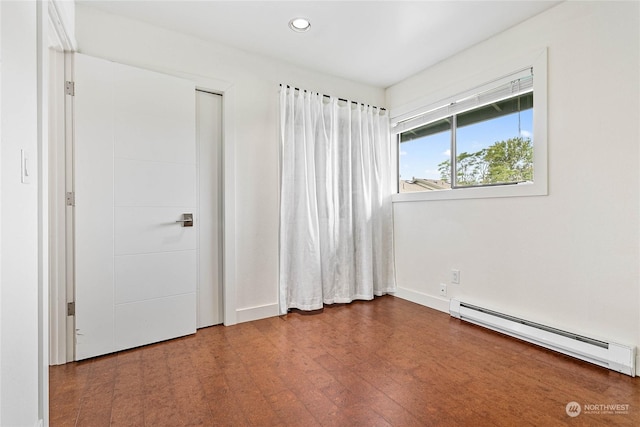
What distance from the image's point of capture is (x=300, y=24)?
243cm

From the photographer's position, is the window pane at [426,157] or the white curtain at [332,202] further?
the window pane at [426,157]

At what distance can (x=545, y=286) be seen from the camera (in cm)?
229

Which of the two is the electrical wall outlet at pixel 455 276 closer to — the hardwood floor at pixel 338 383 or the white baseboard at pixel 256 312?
the hardwood floor at pixel 338 383

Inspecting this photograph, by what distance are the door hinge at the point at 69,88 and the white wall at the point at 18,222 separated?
35.3 inches

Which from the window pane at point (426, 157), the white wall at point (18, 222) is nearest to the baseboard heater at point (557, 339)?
the window pane at point (426, 157)

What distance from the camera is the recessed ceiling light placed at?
2.38 metres

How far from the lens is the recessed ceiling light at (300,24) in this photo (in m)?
2.38

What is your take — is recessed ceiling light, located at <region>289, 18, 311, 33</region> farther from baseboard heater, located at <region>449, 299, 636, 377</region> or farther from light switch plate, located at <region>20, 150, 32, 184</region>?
baseboard heater, located at <region>449, 299, 636, 377</region>

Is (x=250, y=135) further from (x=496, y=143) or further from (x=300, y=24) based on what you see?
(x=496, y=143)

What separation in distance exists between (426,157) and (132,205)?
282 cm

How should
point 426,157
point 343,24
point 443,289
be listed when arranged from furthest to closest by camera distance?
point 426,157
point 443,289
point 343,24

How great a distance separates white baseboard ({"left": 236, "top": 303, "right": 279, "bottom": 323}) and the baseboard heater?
1.68 metres

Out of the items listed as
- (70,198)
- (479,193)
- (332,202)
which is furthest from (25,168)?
(479,193)

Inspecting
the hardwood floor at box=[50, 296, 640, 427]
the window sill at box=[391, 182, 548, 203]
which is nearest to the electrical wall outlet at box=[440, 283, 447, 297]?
the hardwood floor at box=[50, 296, 640, 427]
